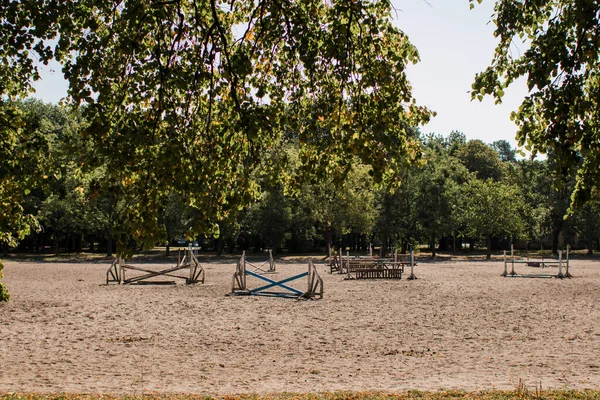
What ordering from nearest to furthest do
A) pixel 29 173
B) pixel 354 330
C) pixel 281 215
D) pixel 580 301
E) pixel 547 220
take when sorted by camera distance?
pixel 29 173
pixel 354 330
pixel 580 301
pixel 281 215
pixel 547 220

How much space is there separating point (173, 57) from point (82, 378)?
5179 mm

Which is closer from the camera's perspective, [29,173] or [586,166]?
[586,166]

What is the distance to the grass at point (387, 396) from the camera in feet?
26.1

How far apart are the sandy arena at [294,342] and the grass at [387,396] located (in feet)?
1.62

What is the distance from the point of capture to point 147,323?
15.5m

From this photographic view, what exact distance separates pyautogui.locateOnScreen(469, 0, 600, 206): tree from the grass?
253 cm

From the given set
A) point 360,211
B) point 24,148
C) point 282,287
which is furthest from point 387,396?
point 360,211

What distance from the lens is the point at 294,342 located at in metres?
12.9

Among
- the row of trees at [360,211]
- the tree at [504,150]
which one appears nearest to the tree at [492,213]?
the row of trees at [360,211]

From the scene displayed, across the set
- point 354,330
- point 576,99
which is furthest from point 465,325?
point 576,99

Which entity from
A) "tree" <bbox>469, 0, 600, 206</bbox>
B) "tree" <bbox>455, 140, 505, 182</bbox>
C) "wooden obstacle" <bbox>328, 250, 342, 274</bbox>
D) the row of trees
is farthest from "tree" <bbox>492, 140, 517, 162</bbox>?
→ "tree" <bbox>469, 0, 600, 206</bbox>

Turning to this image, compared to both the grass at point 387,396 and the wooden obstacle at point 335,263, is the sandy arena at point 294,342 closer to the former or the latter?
the grass at point 387,396

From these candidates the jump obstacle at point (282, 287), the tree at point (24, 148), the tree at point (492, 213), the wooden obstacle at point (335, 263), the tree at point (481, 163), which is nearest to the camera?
the tree at point (24, 148)

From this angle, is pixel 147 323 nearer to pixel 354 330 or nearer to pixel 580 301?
pixel 354 330
